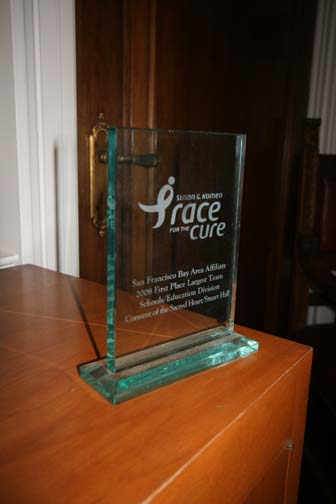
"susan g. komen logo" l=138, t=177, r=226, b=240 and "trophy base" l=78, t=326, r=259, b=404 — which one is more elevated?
"susan g. komen logo" l=138, t=177, r=226, b=240

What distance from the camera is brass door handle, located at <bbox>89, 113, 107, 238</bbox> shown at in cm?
103

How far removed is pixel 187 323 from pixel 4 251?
546 mm

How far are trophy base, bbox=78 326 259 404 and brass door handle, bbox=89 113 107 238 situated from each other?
0.55 meters

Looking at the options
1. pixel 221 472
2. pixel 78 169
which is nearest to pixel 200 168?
pixel 221 472

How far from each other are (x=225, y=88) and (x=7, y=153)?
80 centimetres

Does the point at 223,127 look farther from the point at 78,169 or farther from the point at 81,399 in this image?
the point at 81,399

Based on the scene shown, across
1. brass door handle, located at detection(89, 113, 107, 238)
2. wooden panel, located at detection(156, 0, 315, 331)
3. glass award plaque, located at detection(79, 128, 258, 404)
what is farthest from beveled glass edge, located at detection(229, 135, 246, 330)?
wooden panel, located at detection(156, 0, 315, 331)

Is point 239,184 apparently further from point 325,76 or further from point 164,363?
point 325,76

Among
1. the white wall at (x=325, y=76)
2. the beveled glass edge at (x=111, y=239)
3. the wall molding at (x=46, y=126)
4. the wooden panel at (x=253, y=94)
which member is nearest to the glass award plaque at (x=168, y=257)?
the beveled glass edge at (x=111, y=239)

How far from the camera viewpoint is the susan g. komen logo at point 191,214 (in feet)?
1.60

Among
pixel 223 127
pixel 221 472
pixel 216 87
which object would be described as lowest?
pixel 221 472

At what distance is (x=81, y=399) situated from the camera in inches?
17.3

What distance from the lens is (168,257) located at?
0.50m

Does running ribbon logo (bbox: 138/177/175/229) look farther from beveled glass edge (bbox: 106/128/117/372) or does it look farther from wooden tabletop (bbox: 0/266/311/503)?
wooden tabletop (bbox: 0/266/311/503)
